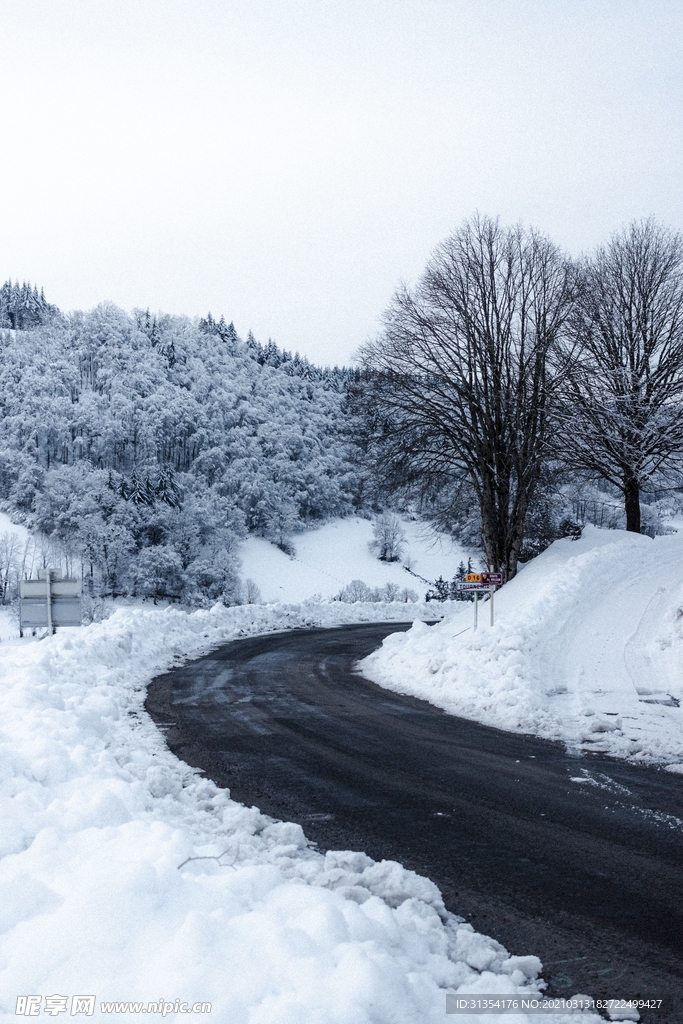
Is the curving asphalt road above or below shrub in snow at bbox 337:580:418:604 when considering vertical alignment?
above

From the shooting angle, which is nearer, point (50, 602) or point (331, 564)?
point (50, 602)

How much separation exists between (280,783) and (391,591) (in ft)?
178

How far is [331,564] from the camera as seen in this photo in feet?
327

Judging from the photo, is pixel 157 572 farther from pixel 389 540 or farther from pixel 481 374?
pixel 481 374

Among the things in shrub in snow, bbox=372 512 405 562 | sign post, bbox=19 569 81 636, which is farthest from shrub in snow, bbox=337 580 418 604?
sign post, bbox=19 569 81 636

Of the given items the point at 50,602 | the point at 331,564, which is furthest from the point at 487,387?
the point at 331,564

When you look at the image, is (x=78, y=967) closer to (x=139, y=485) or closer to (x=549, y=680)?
(x=549, y=680)

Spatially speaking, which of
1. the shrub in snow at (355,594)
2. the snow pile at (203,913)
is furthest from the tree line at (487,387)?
the shrub in snow at (355,594)

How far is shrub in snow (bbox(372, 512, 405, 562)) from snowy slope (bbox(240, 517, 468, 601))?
1229mm

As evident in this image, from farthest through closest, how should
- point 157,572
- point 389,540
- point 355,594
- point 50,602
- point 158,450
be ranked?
point 158,450 < point 389,540 < point 157,572 < point 355,594 < point 50,602

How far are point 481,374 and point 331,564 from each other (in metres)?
79.3

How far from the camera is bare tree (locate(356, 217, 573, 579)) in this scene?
20531mm

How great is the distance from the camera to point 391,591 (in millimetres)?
61219

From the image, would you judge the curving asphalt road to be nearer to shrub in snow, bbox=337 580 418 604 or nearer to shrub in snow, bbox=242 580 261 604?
shrub in snow, bbox=337 580 418 604
